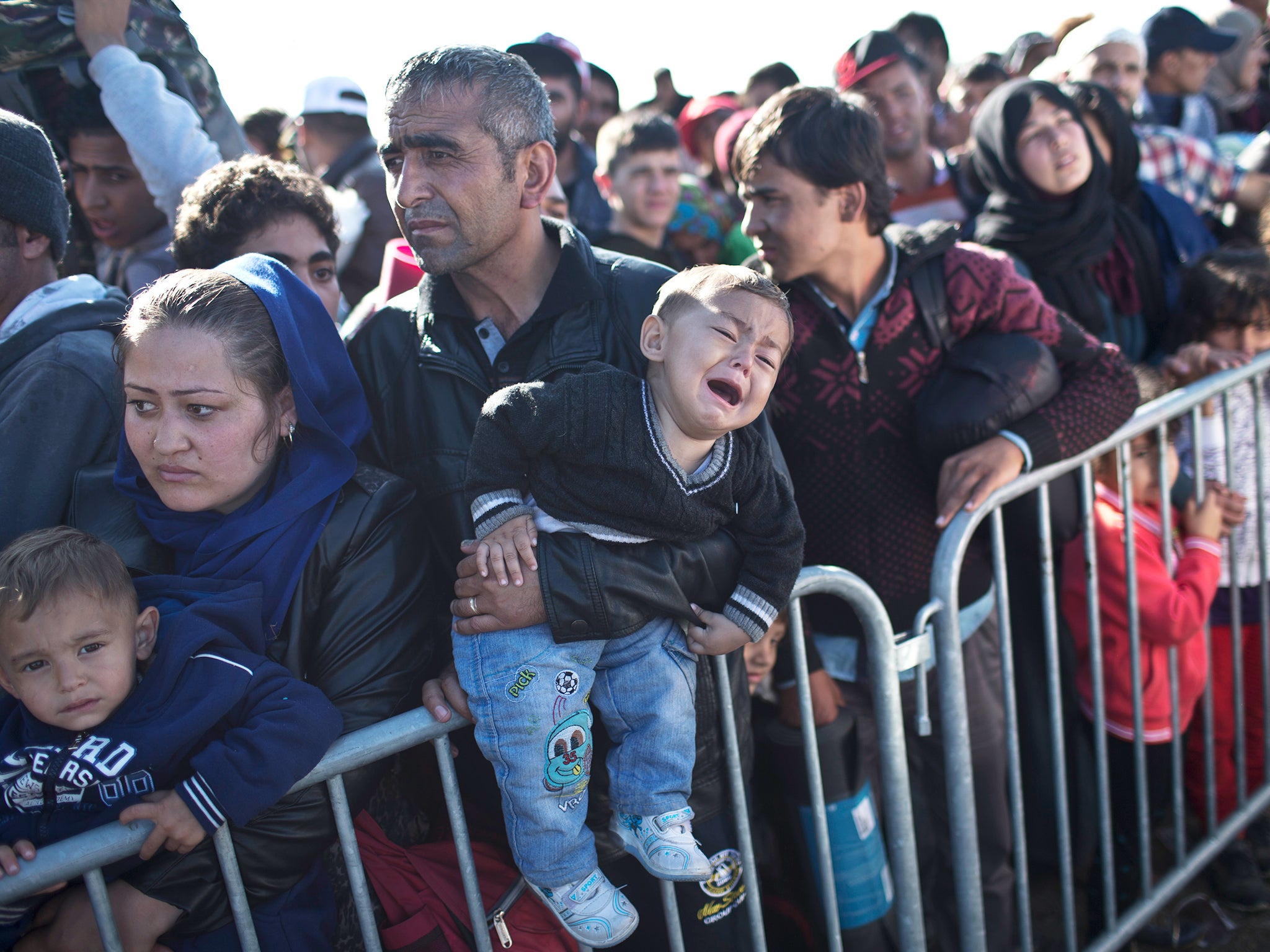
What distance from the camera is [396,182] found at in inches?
89.9

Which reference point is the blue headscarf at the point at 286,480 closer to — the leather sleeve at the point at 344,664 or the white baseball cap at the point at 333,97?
the leather sleeve at the point at 344,664

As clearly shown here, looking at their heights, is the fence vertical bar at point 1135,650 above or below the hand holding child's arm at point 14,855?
below

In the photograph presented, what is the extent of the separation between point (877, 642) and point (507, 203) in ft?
4.82

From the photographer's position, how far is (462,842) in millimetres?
1774

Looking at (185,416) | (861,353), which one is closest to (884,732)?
(861,353)

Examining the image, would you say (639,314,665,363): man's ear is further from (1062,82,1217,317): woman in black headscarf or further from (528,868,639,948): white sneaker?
(1062,82,1217,317): woman in black headscarf

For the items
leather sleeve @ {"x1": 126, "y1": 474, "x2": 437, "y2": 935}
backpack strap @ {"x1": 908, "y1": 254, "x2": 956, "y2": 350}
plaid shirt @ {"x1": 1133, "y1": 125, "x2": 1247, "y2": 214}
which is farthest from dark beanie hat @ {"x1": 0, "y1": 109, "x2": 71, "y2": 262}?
plaid shirt @ {"x1": 1133, "y1": 125, "x2": 1247, "y2": 214}

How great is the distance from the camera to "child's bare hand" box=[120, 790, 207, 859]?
147 cm

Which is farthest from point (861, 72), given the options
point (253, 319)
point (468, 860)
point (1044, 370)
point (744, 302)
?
point (468, 860)

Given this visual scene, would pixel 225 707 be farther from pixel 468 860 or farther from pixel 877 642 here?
pixel 877 642

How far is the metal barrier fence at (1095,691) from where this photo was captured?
2387mm

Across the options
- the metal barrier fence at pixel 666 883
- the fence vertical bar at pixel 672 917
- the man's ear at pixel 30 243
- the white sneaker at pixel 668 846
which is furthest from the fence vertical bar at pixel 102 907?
the man's ear at pixel 30 243

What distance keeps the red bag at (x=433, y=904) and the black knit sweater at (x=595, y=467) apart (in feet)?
2.61

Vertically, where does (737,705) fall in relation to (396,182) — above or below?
below
